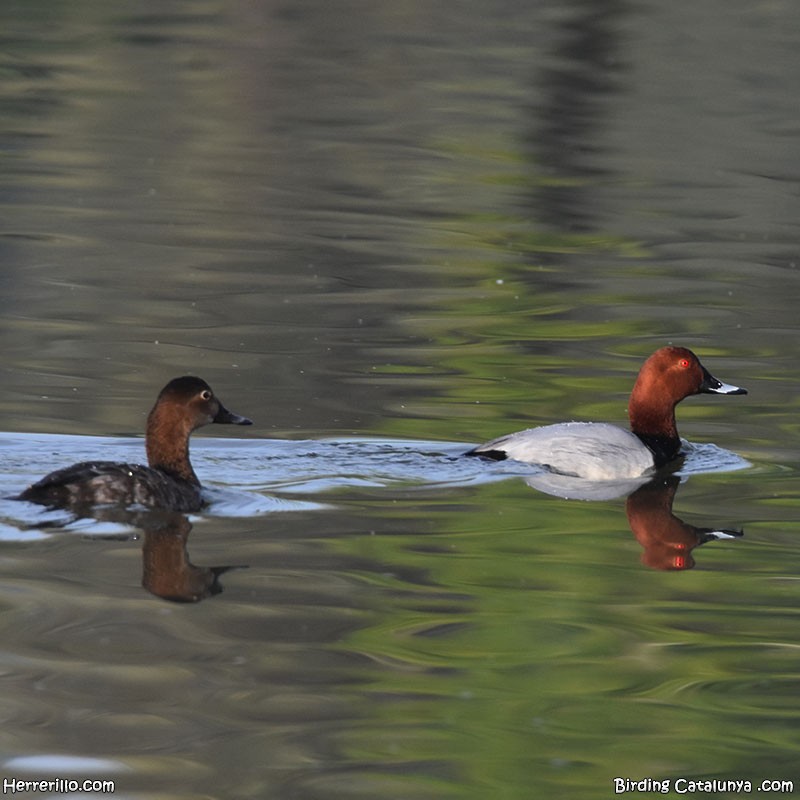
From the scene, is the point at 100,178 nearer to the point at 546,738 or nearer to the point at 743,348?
the point at 743,348

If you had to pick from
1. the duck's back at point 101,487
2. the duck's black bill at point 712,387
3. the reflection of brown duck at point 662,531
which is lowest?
the reflection of brown duck at point 662,531

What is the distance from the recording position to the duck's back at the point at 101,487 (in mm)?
8344

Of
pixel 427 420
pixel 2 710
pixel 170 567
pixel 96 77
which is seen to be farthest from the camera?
pixel 96 77

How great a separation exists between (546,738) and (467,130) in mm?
18568

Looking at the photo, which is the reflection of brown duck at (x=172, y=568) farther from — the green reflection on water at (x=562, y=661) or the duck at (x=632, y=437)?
the duck at (x=632, y=437)

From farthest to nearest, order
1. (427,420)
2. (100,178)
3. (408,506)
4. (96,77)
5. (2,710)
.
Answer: (96,77) < (100,178) < (427,420) < (408,506) < (2,710)

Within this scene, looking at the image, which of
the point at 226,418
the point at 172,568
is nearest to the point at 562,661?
the point at 172,568

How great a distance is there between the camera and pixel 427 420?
1070cm

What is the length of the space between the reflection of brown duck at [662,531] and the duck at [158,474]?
77.2 inches

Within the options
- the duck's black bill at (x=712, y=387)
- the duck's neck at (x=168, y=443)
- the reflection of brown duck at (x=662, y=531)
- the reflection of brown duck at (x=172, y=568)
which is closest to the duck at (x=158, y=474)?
the duck's neck at (x=168, y=443)

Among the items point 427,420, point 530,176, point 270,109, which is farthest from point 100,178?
point 427,420

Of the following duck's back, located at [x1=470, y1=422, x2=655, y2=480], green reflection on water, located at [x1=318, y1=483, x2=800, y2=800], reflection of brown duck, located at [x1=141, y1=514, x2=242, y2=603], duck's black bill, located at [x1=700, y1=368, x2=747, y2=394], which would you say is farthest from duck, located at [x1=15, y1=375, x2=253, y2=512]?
duck's black bill, located at [x1=700, y1=368, x2=747, y2=394]

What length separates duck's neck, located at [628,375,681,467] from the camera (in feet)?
35.2

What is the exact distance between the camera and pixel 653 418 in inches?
426
